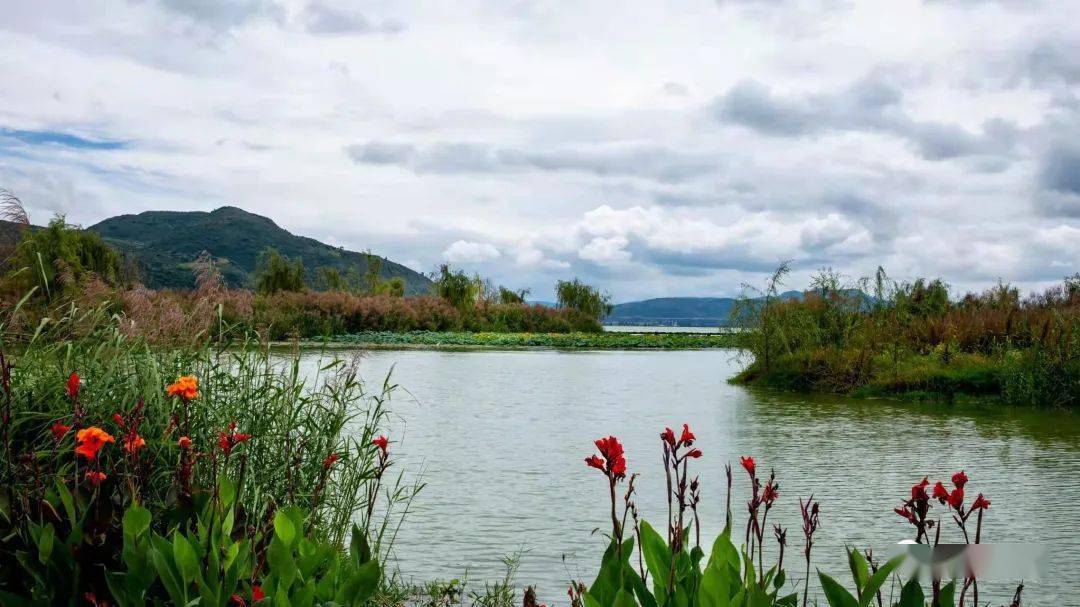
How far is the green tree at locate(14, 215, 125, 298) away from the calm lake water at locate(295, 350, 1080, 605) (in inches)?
113

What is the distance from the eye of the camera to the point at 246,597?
2.68m

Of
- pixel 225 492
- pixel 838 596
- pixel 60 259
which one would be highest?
pixel 60 259

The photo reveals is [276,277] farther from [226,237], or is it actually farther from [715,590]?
[226,237]

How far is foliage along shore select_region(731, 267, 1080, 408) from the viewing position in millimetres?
13438

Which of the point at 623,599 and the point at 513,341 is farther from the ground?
the point at 513,341

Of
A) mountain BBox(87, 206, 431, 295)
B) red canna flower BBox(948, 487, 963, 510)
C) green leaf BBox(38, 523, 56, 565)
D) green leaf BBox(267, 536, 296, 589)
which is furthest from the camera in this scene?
mountain BBox(87, 206, 431, 295)

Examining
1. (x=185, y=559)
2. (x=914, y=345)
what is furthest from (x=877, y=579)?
(x=914, y=345)

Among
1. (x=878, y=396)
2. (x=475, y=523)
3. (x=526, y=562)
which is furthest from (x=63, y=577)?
(x=878, y=396)

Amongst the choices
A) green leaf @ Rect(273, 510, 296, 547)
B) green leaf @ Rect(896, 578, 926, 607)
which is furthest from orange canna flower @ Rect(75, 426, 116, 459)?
green leaf @ Rect(896, 578, 926, 607)

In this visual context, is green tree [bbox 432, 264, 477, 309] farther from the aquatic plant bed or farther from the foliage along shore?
the foliage along shore

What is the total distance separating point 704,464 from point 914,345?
907 centimetres

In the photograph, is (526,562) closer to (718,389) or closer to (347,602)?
(347,602)

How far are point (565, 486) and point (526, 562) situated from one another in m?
2.28

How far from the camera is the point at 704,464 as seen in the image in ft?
28.1
